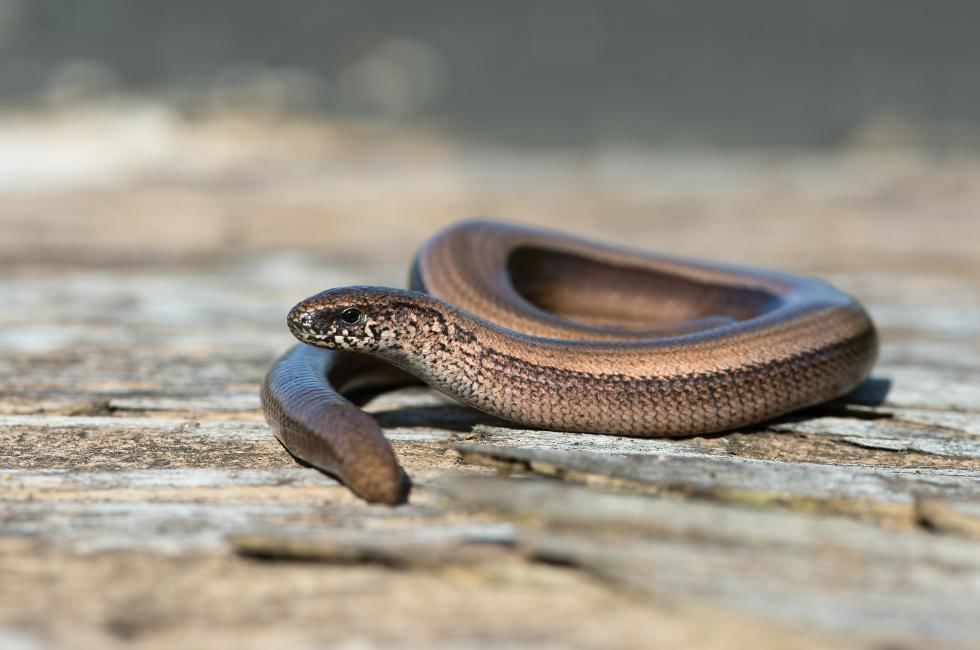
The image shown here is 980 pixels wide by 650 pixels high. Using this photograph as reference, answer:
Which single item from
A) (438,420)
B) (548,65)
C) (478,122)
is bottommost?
(438,420)

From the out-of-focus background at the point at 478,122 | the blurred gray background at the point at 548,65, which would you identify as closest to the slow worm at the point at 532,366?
the out-of-focus background at the point at 478,122

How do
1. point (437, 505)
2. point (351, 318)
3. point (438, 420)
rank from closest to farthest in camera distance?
point (437, 505) → point (351, 318) → point (438, 420)

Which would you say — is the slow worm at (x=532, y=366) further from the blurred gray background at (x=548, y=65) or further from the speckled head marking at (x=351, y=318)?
the blurred gray background at (x=548, y=65)

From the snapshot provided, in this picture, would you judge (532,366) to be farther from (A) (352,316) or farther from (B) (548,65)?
(B) (548,65)

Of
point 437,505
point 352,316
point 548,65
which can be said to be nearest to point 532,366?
point 352,316

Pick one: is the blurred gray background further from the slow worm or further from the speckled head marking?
the speckled head marking

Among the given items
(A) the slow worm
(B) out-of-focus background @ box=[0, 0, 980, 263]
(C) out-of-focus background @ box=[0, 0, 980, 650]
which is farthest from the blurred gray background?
(A) the slow worm
